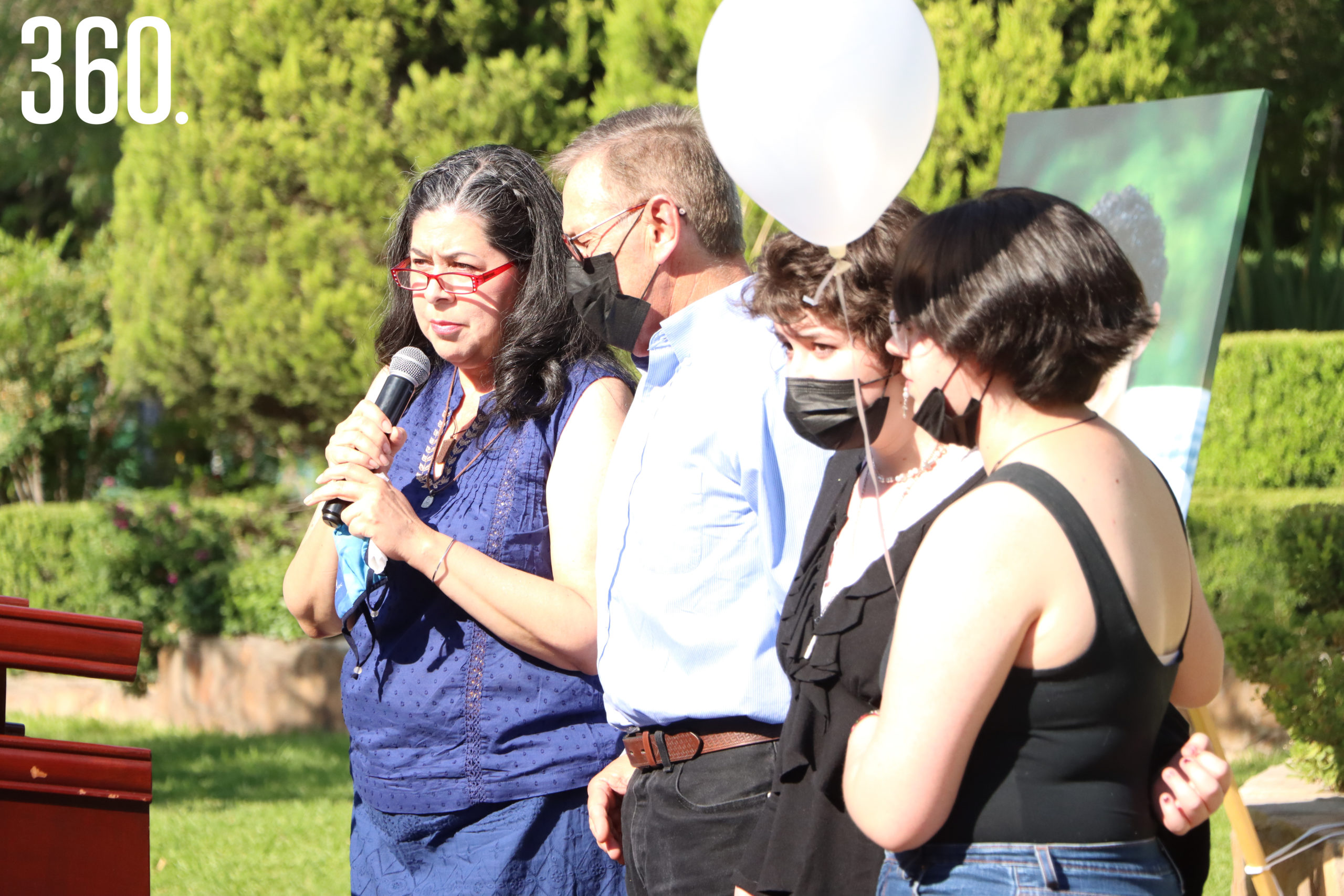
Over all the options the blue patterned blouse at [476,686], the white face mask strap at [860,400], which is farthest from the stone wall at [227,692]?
the white face mask strap at [860,400]

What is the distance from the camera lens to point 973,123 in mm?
6344

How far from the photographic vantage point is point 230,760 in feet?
23.6

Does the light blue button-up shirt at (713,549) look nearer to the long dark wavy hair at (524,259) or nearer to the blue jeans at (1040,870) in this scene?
the long dark wavy hair at (524,259)

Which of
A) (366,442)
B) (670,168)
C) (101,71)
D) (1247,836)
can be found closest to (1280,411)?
(1247,836)

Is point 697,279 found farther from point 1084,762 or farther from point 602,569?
point 1084,762

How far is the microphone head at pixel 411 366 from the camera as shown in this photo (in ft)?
8.52

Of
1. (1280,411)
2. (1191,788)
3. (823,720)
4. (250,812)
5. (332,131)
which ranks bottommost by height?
(250,812)

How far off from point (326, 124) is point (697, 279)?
5.54 metres

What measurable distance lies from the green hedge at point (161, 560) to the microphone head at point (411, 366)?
5.54 m

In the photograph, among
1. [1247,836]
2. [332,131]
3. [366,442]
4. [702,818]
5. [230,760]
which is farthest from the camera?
[332,131]

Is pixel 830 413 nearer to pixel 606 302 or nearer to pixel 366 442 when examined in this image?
pixel 606 302

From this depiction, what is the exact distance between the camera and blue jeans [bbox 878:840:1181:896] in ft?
5.05

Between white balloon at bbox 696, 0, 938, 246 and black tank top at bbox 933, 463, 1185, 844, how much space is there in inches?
19.4

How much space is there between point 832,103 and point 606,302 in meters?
0.79
